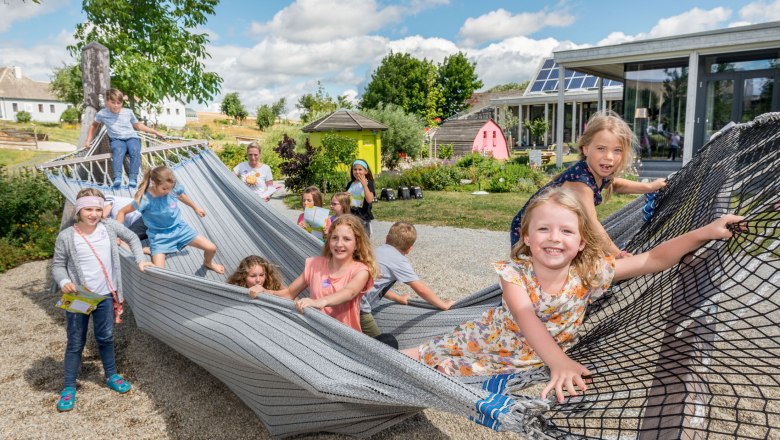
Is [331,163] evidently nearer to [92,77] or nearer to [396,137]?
[396,137]

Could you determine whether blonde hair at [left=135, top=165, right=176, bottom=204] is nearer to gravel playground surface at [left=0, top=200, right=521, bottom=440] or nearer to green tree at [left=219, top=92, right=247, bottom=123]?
gravel playground surface at [left=0, top=200, right=521, bottom=440]

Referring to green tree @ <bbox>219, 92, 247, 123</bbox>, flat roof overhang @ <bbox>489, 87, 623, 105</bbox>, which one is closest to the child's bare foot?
flat roof overhang @ <bbox>489, 87, 623, 105</bbox>

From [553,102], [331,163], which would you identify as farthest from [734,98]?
[553,102]

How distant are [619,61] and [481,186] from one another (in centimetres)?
427

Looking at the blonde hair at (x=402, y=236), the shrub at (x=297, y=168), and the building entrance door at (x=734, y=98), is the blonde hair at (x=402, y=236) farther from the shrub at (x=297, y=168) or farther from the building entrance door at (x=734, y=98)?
the building entrance door at (x=734, y=98)

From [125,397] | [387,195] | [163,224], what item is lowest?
[125,397]

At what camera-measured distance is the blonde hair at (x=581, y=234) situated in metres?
1.62

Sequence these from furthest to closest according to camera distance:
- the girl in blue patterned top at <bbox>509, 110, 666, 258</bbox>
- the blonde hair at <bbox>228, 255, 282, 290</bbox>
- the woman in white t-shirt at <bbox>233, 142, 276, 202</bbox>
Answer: the woman in white t-shirt at <bbox>233, 142, 276, 202</bbox> < the blonde hair at <bbox>228, 255, 282, 290</bbox> < the girl in blue patterned top at <bbox>509, 110, 666, 258</bbox>

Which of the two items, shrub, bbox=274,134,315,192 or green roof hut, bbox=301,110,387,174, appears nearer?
shrub, bbox=274,134,315,192

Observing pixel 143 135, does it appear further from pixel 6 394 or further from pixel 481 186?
pixel 481 186

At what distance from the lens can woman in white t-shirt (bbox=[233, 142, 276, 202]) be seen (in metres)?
4.95

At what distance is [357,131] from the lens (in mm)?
14492

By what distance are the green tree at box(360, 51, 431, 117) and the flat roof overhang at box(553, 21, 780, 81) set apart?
1917 centimetres

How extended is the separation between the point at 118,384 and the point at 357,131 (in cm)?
1201
